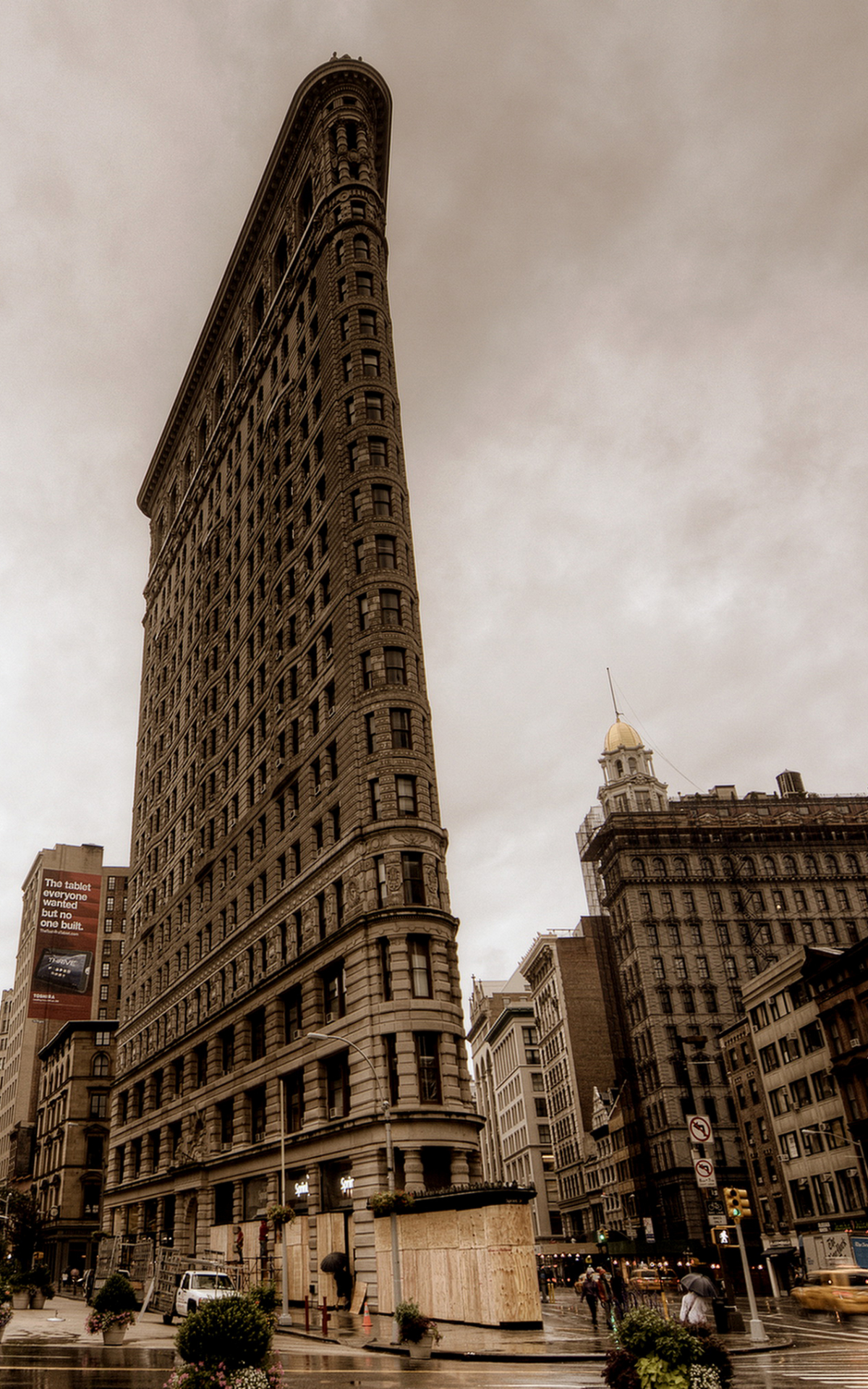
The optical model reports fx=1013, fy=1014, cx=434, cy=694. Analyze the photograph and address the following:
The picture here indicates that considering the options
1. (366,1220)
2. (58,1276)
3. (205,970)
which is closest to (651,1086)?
(205,970)

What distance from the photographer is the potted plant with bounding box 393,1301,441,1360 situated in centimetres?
2758

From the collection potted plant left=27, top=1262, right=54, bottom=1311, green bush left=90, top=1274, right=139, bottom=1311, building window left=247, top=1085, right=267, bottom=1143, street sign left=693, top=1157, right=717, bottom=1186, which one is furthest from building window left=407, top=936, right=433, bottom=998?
potted plant left=27, top=1262, right=54, bottom=1311

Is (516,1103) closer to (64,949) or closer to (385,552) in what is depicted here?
(64,949)

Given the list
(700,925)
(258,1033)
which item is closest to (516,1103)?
(700,925)

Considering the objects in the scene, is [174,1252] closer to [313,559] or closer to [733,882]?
[313,559]

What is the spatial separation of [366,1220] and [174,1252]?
1746 centimetres

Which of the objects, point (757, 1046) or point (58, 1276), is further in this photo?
point (58, 1276)

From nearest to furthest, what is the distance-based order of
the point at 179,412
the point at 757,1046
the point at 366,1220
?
the point at 366,1220
the point at 757,1046
the point at 179,412

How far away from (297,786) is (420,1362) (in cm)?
3599

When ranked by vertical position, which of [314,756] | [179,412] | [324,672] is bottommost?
[314,756]

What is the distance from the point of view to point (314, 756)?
56969mm

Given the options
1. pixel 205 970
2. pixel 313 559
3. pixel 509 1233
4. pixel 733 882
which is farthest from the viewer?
pixel 733 882

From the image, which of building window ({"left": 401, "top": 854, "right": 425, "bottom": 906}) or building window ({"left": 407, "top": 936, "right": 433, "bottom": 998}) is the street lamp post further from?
building window ({"left": 401, "top": 854, "right": 425, "bottom": 906})

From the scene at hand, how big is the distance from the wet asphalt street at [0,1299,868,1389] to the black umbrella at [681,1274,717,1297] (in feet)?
7.41
